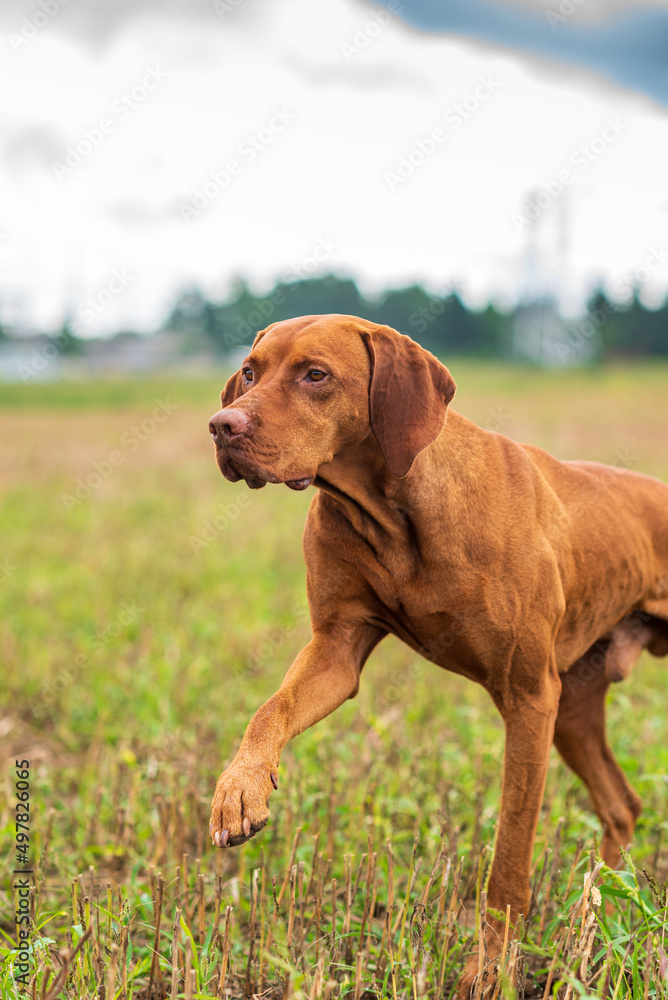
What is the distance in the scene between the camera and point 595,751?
158 inches

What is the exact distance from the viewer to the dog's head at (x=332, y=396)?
258 centimetres

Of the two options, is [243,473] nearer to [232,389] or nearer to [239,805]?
[232,389]

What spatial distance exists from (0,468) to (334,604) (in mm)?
13338

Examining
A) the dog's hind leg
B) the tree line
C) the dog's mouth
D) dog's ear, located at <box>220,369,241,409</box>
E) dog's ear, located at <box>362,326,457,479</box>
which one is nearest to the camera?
the dog's mouth

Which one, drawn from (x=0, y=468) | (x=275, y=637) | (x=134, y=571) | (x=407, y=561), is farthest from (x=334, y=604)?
(x=0, y=468)

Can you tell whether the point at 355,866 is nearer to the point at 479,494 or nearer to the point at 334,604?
the point at 334,604

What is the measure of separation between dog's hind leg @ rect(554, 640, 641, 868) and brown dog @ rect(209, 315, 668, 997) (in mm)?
794

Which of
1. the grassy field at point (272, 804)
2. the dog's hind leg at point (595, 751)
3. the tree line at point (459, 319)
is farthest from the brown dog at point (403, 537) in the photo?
the tree line at point (459, 319)

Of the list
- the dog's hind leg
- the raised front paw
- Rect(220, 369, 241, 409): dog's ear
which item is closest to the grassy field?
the dog's hind leg

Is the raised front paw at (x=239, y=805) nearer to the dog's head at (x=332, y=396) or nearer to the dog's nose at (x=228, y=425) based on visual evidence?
the dog's head at (x=332, y=396)

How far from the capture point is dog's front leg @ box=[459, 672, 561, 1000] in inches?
118

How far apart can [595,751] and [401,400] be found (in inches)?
82.8

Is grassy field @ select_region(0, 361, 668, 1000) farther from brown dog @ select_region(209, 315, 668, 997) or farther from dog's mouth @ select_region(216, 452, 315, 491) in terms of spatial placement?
dog's mouth @ select_region(216, 452, 315, 491)

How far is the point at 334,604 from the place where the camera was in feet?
9.89
